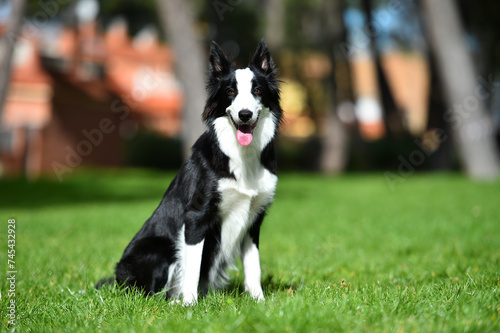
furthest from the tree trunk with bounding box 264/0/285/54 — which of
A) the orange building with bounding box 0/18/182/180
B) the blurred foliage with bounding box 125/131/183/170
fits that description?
the blurred foliage with bounding box 125/131/183/170

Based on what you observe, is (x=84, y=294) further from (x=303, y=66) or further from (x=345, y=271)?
(x=303, y=66)

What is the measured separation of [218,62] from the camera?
3406mm

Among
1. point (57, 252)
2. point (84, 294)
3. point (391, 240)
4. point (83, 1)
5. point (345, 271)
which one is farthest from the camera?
point (83, 1)

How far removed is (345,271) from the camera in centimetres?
468

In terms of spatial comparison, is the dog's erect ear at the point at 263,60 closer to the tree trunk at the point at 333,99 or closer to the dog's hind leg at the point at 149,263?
the dog's hind leg at the point at 149,263

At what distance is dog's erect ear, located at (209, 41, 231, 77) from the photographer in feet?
11.1

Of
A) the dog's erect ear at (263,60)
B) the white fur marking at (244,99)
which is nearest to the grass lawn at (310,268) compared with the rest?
the white fur marking at (244,99)

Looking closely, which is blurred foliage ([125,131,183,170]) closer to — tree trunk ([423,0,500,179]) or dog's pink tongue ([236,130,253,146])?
tree trunk ([423,0,500,179])

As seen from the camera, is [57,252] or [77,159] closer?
[57,252]

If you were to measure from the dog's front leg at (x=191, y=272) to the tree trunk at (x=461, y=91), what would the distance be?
1250cm

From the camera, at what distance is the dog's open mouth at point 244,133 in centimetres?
320

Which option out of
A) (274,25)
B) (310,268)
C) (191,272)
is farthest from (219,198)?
(274,25)

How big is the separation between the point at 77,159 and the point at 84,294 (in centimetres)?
1897

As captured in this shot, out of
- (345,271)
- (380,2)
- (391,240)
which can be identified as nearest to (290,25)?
(380,2)
